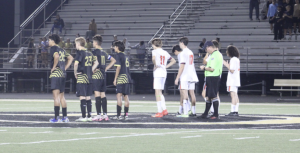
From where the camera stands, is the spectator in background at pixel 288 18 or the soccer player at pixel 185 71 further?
the spectator in background at pixel 288 18

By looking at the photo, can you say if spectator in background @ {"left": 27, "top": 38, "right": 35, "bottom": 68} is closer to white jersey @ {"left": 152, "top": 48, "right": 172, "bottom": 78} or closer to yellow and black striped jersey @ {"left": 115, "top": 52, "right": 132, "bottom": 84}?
white jersey @ {"left": 152, "top": 48, "right": 172, "bottom": 78}

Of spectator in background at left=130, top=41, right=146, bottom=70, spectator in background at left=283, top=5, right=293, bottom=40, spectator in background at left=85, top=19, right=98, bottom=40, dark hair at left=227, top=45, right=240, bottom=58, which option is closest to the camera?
dark hair at left=227, top=45, right=240, bottom=58

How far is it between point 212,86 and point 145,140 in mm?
4080

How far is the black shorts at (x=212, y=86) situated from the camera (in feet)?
41.3

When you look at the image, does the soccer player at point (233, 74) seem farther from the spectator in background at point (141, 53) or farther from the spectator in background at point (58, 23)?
the spectator in background at point (58, 23)

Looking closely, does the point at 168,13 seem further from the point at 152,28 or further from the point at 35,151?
the point at 35,151

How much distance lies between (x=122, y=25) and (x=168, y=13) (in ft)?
10.0

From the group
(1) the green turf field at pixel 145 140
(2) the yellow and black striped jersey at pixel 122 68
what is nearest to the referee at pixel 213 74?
(2) the yellow and black striped jersey at pixel 122 68

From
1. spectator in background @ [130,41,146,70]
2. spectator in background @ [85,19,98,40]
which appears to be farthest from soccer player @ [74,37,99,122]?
spectator in background @ [85,19,98,40]

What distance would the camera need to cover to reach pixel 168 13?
32.9 metres

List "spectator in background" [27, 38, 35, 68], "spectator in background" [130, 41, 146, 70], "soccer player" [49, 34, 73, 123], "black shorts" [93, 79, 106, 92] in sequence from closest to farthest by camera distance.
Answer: "soccer player" [49, 34, 73, 123] < "black shorts" [93, 79, 106, 92] < "spectator in background" [130, 41, 146, 70] < "spectator in background" [27, 38, 35, 68]

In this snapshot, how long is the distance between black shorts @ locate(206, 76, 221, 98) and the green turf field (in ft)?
6.98

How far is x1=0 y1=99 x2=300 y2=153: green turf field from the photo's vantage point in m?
8.01

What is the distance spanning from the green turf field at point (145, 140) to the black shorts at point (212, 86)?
6.98 ft
